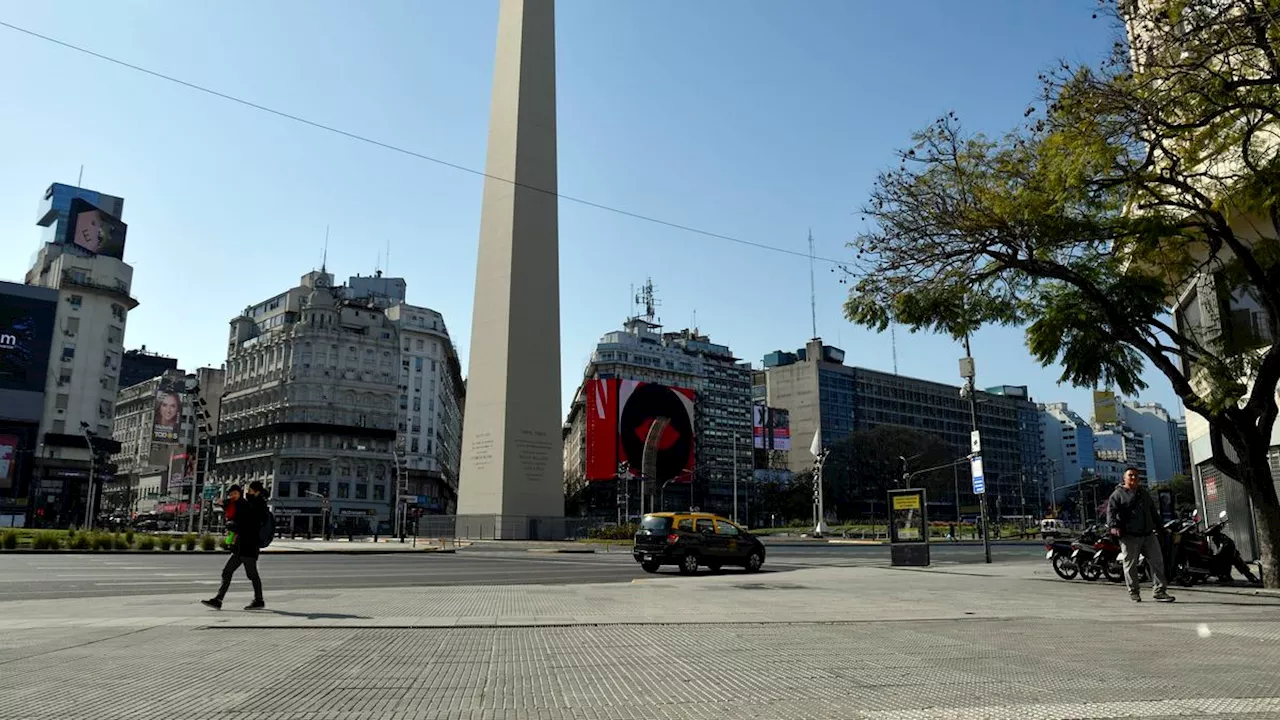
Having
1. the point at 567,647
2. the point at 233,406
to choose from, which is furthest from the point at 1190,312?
the point at 233,406

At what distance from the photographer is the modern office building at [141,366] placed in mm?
167625

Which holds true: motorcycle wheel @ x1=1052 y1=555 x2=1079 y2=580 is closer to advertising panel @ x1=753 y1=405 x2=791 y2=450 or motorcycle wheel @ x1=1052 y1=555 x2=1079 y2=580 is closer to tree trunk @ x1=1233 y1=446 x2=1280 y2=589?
tree trunk @ x1=1233 y1=446 x2=1280 y2=589

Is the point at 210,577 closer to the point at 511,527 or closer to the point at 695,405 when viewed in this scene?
the point at 511,527

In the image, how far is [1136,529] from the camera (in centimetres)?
1209

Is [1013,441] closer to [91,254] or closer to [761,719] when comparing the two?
[91,254]

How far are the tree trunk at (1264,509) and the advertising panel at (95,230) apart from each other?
108 metres

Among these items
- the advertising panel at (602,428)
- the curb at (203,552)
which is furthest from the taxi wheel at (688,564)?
the advertising panel at (602,428)

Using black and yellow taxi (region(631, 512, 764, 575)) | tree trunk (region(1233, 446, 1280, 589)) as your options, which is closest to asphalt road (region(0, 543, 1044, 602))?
black and yellow taxi (region(631, 512, 764, 575))

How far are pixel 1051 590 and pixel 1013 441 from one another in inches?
6897

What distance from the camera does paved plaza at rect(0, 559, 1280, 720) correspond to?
497 centimetres

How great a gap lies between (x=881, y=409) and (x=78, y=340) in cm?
12353

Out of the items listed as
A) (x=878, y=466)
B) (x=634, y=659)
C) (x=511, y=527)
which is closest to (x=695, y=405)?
(x=878, y=466)

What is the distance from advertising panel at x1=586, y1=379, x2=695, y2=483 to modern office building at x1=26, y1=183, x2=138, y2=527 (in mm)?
56362

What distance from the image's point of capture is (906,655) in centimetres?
698
